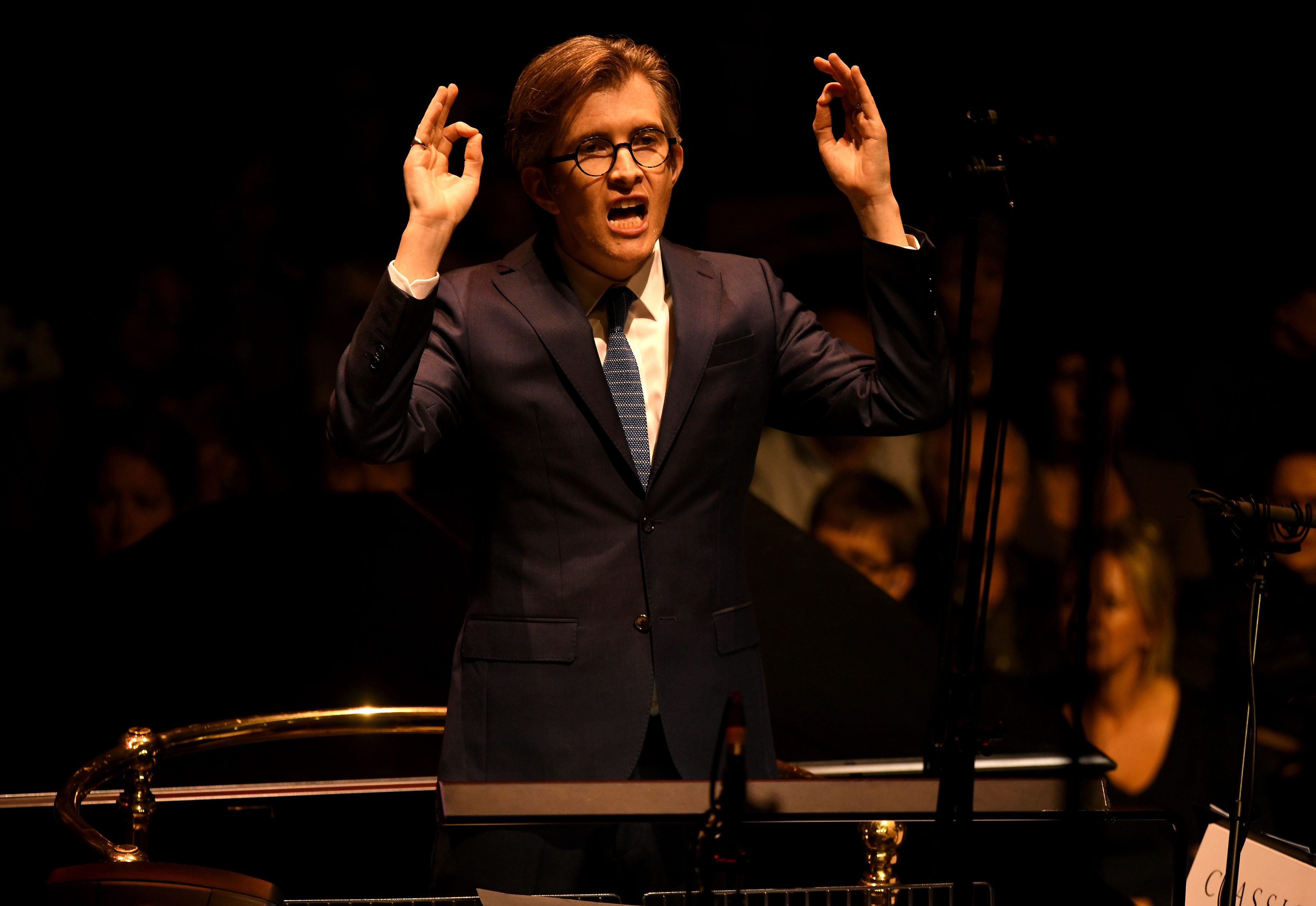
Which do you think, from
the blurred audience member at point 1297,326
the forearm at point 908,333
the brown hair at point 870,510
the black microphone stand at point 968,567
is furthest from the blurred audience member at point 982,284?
the black microphone stand at point 968,567

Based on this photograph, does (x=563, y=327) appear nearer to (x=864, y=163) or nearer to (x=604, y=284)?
(x=604, y=284)

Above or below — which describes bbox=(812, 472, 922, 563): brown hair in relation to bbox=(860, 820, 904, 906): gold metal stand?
above

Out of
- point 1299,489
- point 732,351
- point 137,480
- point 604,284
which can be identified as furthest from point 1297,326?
point 137,480

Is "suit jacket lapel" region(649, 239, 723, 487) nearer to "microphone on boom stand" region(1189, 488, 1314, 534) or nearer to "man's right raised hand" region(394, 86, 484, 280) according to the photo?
"man's right raised hand" region(394, 86, 484, 280)

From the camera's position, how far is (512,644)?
1603 millimetres

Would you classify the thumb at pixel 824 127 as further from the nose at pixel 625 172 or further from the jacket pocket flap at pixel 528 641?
the jacket pocket flap at pixel 528 641

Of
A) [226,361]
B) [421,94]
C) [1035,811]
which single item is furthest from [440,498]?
[1035,811]

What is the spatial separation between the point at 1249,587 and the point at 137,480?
99.3 inches

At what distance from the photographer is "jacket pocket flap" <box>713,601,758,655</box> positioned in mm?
1642

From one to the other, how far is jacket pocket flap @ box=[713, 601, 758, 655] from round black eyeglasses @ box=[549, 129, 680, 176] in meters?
0.59

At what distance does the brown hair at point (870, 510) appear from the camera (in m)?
3.32

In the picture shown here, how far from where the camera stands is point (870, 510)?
3330mm

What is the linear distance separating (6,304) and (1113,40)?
2.66m

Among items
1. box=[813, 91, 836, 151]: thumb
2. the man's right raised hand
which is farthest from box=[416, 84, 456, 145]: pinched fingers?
box=[813, 91, 836, 151]: thumb
